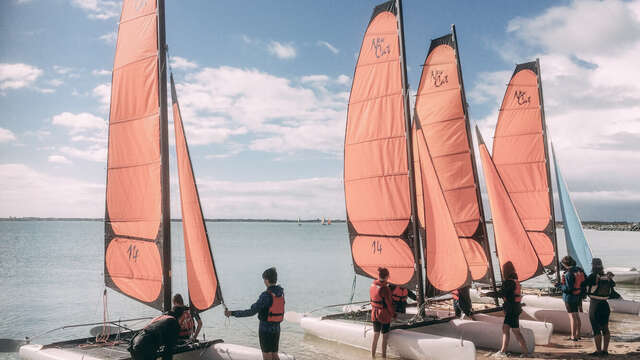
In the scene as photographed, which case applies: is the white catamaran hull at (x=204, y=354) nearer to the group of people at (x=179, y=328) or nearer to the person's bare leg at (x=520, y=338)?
the group of people at (x=179, y=328)

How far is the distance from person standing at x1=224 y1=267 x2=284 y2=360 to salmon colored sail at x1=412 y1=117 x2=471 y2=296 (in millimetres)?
4938

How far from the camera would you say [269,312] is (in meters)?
6.87

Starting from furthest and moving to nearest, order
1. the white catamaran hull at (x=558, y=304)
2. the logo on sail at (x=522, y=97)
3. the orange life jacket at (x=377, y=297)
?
1. the logo on sail at (x=522, y=97)
2. the white catamaran hull at (x=558, y=304)
3. the orange life jacket at (x=377, y=297)

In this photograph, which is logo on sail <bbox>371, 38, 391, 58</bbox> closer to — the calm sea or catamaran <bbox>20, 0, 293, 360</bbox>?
catamaran <bbox>20, 0, 293, 360</bbox>

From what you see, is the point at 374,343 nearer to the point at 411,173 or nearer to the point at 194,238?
the point at 411,173

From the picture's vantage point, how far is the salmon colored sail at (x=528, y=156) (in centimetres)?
1602

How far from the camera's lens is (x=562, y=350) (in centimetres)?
975

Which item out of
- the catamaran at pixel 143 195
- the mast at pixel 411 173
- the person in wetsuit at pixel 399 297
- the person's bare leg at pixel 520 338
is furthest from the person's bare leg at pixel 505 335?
the catamaran at pixel 143 195

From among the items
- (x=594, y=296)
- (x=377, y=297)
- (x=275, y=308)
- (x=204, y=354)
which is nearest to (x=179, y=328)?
(x=204, y=354)

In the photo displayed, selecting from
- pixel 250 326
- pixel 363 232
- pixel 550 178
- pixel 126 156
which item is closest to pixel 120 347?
pixel 126 156

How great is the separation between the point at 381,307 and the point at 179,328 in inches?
157

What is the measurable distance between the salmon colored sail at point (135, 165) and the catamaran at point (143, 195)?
2cm

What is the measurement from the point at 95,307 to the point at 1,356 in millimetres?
10072

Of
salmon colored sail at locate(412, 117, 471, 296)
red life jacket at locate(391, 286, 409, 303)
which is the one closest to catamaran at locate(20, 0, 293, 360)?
red life jacket at locate(391, 286, 409, 303)
